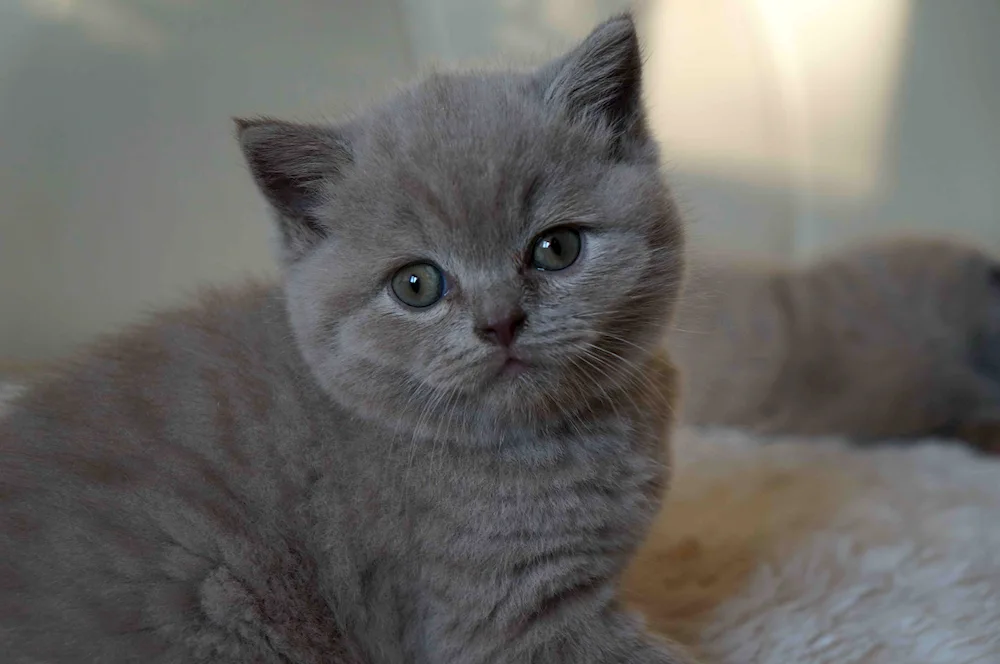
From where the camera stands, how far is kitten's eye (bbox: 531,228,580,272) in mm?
885

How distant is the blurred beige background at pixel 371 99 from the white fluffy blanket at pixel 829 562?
0.46 meters

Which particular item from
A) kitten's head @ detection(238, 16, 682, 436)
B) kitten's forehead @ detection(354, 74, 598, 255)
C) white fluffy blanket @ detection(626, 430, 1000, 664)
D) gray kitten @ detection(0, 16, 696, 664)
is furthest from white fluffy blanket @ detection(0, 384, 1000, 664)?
kitten's forehead @ detection(354, 74, 598, 255)

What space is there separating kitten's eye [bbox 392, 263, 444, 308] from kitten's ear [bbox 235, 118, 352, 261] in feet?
0.44

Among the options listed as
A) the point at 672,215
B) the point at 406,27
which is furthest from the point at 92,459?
the point at 406,27

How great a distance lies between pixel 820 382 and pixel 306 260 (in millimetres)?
1424

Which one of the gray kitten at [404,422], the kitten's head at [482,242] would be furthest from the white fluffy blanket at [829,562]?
the kitten's head at [482,242]

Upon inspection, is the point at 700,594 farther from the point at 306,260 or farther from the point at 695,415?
the point at 695,415

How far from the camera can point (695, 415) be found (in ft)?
6.57

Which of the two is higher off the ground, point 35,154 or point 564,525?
point 35,154

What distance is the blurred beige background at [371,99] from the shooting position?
4.96 feet

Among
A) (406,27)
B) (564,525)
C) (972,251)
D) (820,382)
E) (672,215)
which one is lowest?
(820,382)

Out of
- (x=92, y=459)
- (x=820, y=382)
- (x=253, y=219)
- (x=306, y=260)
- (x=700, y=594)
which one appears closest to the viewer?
(x=92, y=459)

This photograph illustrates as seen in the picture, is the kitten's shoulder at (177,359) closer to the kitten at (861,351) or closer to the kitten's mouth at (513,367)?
the kitten's mouth at (513,367)

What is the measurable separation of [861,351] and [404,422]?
1433 mm
